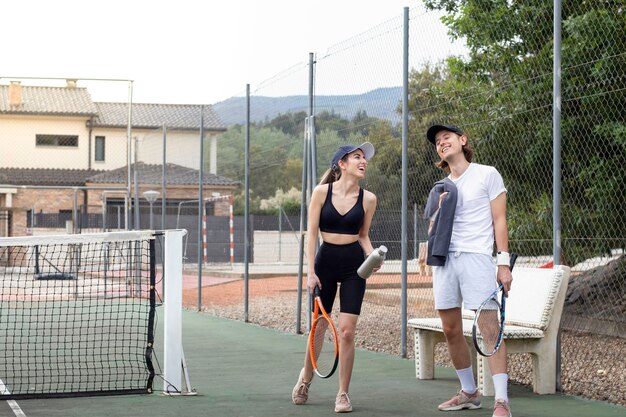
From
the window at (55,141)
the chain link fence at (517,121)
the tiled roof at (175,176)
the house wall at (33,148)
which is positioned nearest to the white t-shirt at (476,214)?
the chain link fence at (517,121)

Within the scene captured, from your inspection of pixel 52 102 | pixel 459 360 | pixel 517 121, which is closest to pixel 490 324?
pixel 459 360

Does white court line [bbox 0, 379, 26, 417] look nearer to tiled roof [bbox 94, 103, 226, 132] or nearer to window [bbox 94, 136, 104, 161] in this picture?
tiled roof [bbox 94, 103, 226, 132]

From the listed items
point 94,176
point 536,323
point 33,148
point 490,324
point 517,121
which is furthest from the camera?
point 33,148

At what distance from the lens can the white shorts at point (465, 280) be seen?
6.71 meters

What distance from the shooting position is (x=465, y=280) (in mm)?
6754

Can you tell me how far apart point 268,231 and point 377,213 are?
67.5 ft

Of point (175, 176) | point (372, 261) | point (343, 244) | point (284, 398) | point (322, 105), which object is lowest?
point (284, 398)

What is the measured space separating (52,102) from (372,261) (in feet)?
141

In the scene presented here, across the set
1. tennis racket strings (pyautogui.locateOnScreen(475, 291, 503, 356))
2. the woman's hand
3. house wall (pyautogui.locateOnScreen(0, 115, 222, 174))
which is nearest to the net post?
the woman's hand

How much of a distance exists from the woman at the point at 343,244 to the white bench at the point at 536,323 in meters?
1.03

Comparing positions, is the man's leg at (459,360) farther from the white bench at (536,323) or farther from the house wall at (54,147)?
the house wall at (54,147)

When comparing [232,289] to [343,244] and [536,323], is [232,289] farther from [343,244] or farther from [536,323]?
[343,244]

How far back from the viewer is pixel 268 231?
32.1 m

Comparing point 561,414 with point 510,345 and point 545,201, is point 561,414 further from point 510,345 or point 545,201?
point 545,201
